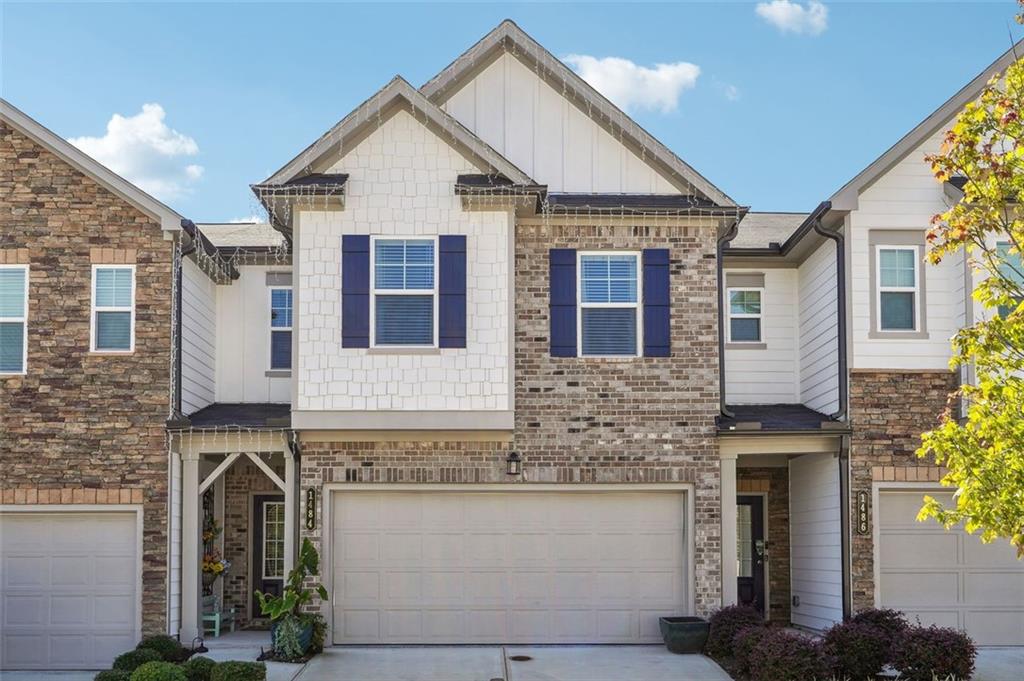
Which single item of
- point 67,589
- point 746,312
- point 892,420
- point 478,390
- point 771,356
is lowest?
point 67,589

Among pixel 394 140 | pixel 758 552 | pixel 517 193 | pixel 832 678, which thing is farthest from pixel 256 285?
pixel 832 678

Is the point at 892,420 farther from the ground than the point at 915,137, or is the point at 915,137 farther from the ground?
the point at 915,137

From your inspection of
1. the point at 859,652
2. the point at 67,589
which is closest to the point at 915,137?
the point at 859,652

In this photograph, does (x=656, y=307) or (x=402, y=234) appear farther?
(x=656, y=307)

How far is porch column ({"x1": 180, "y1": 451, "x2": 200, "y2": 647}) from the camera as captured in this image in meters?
16.1

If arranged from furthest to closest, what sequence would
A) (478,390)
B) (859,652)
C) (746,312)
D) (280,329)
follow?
(746,312), (280,329), (478,390), (859,652)

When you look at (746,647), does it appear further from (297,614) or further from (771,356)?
(771,356)

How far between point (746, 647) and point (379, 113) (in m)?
8.12

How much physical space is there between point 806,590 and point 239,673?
346 inches

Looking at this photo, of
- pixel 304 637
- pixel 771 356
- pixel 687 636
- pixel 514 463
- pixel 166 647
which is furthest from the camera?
pixel 771 356

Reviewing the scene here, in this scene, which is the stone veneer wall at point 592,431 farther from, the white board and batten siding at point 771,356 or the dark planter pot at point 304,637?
the white board and batten siding at point 771,356

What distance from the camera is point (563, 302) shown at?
16516 mm

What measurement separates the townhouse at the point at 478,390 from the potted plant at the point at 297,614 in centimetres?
47

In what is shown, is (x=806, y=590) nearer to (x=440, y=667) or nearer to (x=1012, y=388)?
(x=440, y=667)
